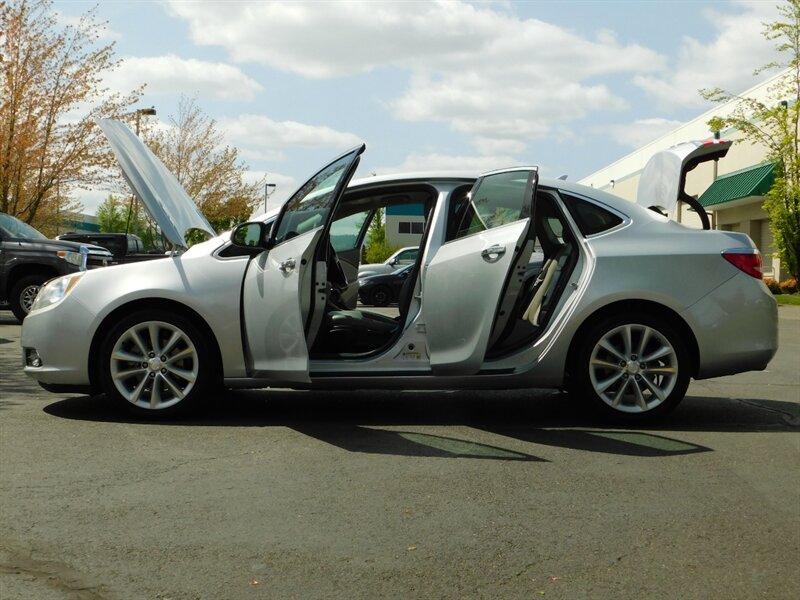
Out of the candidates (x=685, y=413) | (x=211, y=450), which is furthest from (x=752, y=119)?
(x=211, y=450)

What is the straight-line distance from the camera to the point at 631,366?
6574 millimetres

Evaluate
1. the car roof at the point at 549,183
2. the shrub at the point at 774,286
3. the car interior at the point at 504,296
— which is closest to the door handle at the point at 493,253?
the car interior at the point at 504,296

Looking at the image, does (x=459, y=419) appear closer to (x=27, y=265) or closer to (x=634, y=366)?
(x=634, y=366)

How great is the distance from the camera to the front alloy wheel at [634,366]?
21.5 ft

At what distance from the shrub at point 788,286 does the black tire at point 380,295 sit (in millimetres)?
13758

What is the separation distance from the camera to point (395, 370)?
6.52m

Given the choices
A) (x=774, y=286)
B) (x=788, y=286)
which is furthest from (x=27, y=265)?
(x=774, y=286)

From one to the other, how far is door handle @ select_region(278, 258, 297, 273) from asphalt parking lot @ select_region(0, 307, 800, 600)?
1049 mm

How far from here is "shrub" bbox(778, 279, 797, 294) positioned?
102 ft

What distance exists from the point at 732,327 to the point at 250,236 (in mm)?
3312

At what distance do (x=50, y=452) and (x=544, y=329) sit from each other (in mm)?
3238

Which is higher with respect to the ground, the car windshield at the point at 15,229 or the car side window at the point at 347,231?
the car windshield at the point at 15,229

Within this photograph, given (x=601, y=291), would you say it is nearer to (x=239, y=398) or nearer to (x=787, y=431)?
(x=787, y=431)

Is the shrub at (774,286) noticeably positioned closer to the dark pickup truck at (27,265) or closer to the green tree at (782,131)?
the green tree at (782,131)
